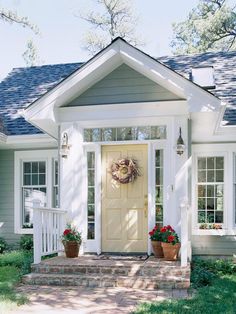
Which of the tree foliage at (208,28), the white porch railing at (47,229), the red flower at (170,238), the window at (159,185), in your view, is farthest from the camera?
the tree foliage at (208,28)

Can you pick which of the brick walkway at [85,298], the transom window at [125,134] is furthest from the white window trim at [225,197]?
the brick walkway at [85,298]

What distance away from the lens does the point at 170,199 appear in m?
7.55

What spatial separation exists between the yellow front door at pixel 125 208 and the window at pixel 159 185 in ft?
0.85

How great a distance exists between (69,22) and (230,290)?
918 inches

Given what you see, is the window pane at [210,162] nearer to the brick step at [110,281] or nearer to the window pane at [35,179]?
the brick step at [110,281]

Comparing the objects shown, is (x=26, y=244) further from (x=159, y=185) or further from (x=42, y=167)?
(x=159, y=185)

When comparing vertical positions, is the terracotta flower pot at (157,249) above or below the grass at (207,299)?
above

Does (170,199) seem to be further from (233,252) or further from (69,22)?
(69,22)

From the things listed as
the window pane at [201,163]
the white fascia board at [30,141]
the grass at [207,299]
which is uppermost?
the white fascia board at [30,141]

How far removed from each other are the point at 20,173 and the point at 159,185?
389 cm

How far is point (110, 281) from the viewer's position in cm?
646

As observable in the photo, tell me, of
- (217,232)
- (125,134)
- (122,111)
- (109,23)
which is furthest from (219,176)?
(109,23)

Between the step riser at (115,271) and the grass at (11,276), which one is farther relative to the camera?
the step riser at (115,271)

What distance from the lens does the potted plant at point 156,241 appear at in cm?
729
